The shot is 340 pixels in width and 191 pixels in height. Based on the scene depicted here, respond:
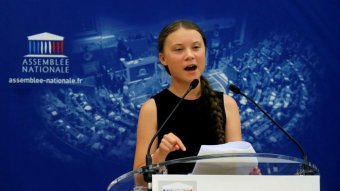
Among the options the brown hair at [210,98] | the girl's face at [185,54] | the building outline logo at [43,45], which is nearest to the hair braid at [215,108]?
the brown hair at [210,98]

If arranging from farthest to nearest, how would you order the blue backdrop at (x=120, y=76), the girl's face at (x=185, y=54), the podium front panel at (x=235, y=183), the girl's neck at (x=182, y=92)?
1. the blue backdrop at (x=120, y=76)
2. the girl's neck at (x=182, y=92)
3. the girl's face at (x=185, y=54)
4. the podium front panel at (x=235, y=183)

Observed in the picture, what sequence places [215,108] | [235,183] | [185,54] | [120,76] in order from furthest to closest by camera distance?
1. [120,76]
2. [215,108]
3. [185,54]
4. [235,183]

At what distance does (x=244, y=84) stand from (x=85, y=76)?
35.9 inches

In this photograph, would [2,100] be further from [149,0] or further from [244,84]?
[244,84]

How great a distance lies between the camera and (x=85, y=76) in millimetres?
3178

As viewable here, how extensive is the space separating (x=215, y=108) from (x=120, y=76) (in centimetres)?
110

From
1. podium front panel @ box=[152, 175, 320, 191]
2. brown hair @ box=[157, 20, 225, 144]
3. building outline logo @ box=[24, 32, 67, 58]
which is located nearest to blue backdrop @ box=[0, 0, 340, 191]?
building outline logo @ box=[24, 32, 67, 58]

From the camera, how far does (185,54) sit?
6.86 ft

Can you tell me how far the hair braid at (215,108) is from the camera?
2158 mm

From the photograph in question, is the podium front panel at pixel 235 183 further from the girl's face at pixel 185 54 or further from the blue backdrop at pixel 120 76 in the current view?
the blue backdrop at pixel 120 76

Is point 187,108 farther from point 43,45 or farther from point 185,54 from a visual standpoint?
point 43,45

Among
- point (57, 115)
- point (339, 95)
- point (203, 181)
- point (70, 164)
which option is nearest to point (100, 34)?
point (57, 115)

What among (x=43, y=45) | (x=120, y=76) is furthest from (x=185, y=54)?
(x=43, y=45)

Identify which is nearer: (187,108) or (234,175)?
(234,175)
